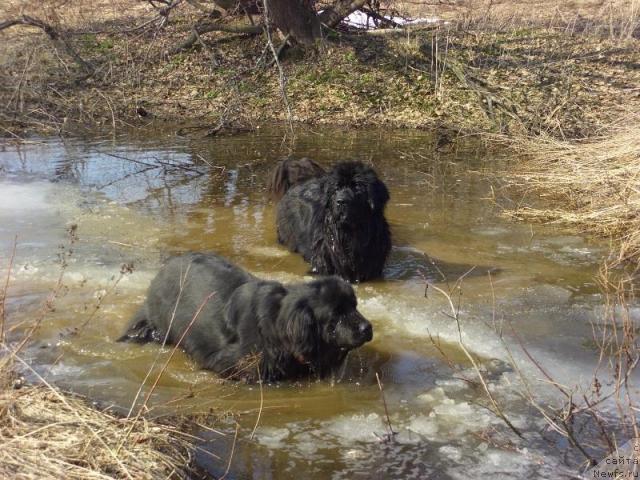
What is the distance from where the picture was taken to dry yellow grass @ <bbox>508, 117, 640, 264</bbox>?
24.4 ft

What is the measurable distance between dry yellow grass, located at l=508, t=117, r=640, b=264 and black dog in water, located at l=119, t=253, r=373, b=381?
3.15 m

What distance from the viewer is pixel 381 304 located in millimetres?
6090

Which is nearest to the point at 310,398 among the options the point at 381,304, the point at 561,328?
the point at 381,304

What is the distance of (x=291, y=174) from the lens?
26.3 ft

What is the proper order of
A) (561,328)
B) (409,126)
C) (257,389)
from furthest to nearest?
(409,126) < (561,328) < (257,389)

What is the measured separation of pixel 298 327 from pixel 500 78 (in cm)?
1137

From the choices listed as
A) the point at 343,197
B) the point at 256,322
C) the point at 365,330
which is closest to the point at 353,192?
the point at 343,197

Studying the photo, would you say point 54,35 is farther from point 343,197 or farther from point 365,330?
point 365,330

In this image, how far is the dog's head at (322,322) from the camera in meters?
4.52

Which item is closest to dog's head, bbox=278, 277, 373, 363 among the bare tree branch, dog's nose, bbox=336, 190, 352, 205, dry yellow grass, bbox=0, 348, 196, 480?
dry yellow grass, bbox=0, 348, 196, 480

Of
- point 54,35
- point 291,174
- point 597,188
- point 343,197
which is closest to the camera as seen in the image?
point 343,197

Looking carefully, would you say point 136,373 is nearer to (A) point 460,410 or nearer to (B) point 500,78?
(A) point 460,410

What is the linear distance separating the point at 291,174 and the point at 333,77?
7386 millimetres

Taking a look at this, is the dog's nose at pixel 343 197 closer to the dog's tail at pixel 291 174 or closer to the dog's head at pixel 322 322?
the dog's tail at pixel 291 174
